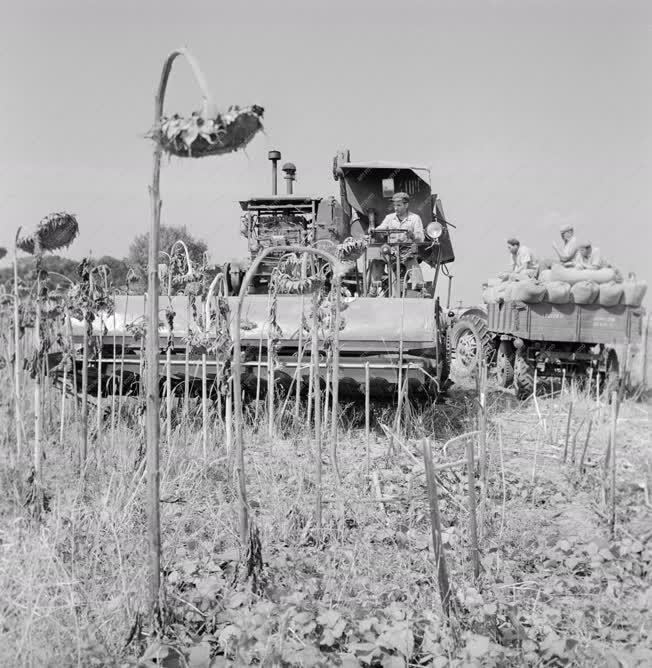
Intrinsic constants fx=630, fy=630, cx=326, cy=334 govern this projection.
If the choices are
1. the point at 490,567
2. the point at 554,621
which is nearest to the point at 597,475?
the point at 490,567

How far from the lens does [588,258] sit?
7133 mm

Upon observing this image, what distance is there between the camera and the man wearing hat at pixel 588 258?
691 cm

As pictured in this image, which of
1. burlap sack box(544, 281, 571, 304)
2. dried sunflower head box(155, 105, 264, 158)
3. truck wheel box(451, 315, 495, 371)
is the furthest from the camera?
truck wheel box(451, 315, 495, 371)

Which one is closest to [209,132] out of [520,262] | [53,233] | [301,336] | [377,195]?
[53,233]

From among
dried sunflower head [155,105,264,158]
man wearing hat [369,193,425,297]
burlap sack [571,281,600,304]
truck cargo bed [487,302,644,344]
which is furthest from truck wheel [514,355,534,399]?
dried sunflower head [155,105,264,158]

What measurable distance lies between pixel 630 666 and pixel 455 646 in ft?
1.61

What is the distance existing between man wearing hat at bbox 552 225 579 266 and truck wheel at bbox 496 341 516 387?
1.19 meters

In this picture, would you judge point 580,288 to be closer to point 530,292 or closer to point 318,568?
point 530,292

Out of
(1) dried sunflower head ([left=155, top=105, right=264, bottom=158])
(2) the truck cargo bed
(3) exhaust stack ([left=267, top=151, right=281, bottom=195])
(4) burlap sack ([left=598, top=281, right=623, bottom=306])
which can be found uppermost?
(3) exhaust stack ([left=267, top=151, right=281, bottom=195])

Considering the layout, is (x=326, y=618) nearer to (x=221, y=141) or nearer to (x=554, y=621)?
(x=554, y=621)

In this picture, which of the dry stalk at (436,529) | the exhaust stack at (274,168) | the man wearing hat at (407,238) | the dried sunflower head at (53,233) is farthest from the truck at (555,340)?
the dried sunflower head at (53,233)

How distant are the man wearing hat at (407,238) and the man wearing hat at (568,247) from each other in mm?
1758

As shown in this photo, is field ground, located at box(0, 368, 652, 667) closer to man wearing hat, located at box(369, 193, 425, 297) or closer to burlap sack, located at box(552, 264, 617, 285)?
man wearing hat, located at box(369, 193, 425, 297)

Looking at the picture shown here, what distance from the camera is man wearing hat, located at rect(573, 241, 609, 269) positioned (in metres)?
6.91
